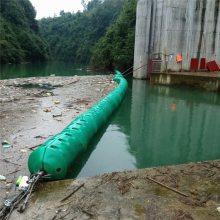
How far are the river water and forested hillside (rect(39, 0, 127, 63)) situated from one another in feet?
142

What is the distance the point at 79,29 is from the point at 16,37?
940 inches

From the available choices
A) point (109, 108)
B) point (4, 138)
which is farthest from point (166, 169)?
point (109, 108)

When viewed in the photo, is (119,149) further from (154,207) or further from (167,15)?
(167,15)

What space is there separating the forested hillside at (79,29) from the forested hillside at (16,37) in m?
10.1

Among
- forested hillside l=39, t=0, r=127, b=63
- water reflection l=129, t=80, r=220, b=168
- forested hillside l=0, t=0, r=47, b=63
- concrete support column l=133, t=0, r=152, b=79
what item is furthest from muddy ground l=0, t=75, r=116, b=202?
forested hillside l=39, t=0, r=127, b=63

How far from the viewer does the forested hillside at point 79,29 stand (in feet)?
188

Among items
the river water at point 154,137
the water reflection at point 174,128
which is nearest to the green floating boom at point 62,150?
the river water at point 154,137

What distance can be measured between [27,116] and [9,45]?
37429 millimetres

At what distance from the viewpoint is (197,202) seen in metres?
3.04

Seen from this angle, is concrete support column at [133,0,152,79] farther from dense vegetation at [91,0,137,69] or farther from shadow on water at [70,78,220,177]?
shadow on water at [70,78,220,177]

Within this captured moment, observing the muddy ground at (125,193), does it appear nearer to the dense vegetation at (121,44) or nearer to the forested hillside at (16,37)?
the dense vegetation at (121,44)

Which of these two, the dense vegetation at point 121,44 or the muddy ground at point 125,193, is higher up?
the dense vegetation at point 121,44

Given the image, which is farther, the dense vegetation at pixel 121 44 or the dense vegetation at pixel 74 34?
the dense vegetation at pixel 74 34

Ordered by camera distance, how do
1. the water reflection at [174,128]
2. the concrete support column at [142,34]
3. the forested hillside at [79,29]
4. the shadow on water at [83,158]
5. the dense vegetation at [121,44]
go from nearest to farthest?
the shadow on water at [83,158] < the water reflection at [174,128] < the concrete support column at [142,34] < the dense vegetation at [121,44] < the forested hillside at [79,29]
